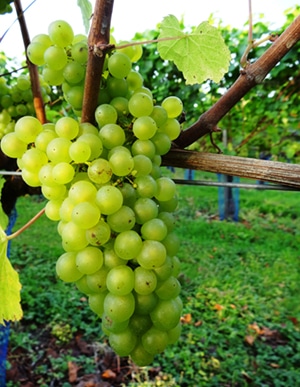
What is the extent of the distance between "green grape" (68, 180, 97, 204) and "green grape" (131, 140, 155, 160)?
8cm

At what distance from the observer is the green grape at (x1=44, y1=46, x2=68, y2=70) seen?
51cm

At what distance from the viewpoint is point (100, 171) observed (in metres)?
0.48

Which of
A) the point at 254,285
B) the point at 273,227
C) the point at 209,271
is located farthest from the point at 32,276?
the point at 273,227

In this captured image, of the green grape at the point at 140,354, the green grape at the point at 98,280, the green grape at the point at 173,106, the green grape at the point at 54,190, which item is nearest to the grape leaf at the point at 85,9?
the green grape at the point at 173,106

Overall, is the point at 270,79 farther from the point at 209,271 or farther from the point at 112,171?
the point at 112,171

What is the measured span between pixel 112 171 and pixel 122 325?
21 cm

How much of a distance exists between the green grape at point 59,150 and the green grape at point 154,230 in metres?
0.14

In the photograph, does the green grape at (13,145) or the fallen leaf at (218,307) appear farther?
the fallen leaf at (218,307)

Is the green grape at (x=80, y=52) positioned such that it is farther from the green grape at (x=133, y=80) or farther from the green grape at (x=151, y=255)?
the green grape at (x=151, y=255)

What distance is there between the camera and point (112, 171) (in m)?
0.49

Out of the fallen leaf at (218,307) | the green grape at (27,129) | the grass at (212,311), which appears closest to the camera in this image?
the green grape at (27,129)

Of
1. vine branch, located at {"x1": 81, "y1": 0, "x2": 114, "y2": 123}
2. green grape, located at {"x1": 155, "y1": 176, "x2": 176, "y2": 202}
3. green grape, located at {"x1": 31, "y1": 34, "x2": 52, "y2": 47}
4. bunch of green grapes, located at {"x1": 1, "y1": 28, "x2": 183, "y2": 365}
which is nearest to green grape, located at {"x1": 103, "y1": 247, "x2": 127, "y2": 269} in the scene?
bunch of green grapes, located at {"x1": 1, "y1": 28, "x2": 183, "y2": 365}

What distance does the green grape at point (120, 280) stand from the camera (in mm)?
471

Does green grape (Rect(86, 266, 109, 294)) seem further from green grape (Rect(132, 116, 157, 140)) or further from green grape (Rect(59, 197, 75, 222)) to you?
green grape (Rect(132, 116, 157, 140))
